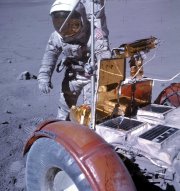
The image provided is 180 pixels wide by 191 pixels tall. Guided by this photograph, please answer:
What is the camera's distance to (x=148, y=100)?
113 inches

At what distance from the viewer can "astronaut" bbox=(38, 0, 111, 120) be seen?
3.22 m

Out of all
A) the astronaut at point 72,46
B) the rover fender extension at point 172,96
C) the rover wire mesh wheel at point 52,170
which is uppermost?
the astronaut at point 72,46

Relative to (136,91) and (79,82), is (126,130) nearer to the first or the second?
(136,91)

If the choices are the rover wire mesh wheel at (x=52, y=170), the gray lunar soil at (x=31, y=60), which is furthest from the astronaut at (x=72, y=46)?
the rover wire mesh wheel at (x=52, y=170)

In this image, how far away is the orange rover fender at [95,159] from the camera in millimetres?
1679

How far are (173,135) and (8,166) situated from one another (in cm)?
211

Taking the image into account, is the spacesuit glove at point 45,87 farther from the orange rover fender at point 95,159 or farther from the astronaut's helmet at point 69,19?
the orange rover fender at point 95,159

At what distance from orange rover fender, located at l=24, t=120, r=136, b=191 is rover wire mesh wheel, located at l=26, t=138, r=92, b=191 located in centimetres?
7

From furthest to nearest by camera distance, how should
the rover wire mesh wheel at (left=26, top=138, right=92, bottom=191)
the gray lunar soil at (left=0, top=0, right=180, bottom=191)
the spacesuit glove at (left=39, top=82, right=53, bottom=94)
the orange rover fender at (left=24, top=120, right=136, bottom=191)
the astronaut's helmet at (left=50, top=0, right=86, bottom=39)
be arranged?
the gray lunar soil at (left=0, top=0, right=180, bottom=191), the spacesuit glove at (left=39, top=82, right=53, bottom=94), the astronaut's helmet at (left=50, top=0, right=86, bottom=39), the rover wire mesh wheel at (left=26, top=138, right=92, bottom=191), the orange rover fender at (left=24, top=120, right=136, bottom=191)

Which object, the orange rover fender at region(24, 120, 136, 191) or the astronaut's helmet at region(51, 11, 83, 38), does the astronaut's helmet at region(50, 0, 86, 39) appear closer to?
the astronaut's helmet at region(51, 11, 83, 38)

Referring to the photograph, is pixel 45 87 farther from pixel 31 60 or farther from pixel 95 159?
pixel 31 60

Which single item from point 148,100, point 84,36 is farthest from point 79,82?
point 148,100

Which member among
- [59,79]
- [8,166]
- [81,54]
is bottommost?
[8,166]

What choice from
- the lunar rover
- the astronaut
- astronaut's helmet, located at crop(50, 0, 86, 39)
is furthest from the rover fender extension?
astronaut's helmet, located at crop(50, 0, 86, 39)
